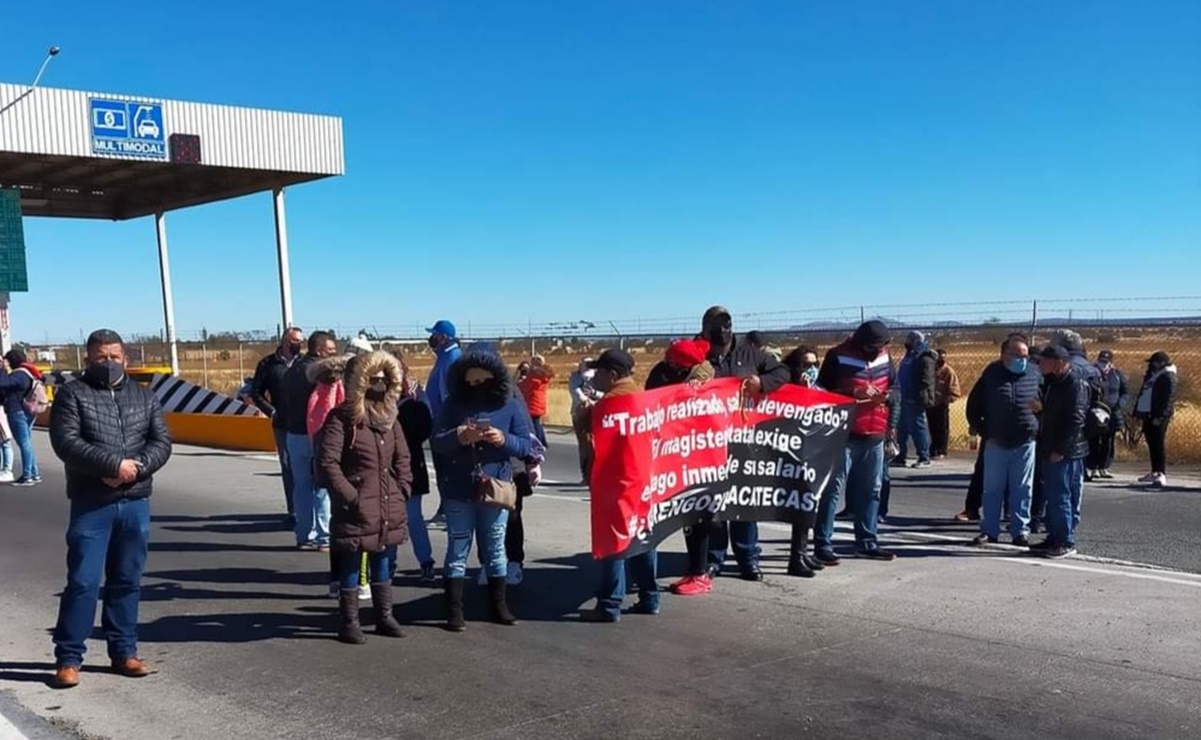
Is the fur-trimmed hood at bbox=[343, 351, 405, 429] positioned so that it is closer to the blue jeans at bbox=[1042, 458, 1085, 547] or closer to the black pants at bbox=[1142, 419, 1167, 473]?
the blue jeans at bbox=[1042, 458, 1085, 547]

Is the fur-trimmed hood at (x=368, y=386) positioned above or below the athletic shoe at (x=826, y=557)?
above

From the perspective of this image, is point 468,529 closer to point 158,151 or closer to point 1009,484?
point 1009,484

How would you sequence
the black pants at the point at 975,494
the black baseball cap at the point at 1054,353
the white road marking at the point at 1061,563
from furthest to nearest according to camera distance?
the black pants at the point at 975,494
the black baseball cap at the point at 1054,353
the white road marking at the point at 1061,563

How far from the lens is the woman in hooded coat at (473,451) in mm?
6582

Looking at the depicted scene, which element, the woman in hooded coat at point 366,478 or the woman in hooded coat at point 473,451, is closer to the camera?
the woman in hooded coat at point 366,478

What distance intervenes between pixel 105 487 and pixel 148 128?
1870 centimetres

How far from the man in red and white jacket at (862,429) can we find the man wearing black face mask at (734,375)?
647 mm

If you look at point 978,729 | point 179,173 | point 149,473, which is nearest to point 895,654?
point 978,729

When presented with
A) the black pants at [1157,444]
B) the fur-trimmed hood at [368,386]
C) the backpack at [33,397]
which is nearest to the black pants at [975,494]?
the black pants at [1157,444]

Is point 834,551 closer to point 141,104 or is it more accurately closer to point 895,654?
A: point 895,654

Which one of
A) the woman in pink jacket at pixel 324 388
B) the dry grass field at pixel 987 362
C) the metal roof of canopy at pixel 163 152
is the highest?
the metal roof of canopy at pixel 163 152

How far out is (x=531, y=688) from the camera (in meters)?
5.65

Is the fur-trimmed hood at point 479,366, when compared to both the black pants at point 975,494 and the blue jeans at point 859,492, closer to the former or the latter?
the blue jeans at point 859,492

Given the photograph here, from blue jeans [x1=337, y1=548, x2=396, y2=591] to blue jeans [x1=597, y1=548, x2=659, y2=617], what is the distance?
1349mm
